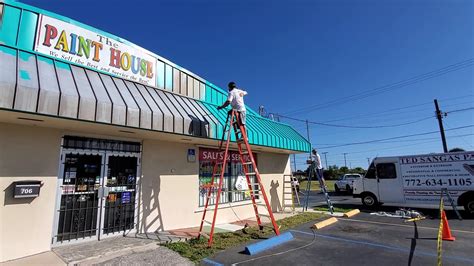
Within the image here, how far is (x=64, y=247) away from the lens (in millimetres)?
6277

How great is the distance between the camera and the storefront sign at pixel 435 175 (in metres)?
12.1

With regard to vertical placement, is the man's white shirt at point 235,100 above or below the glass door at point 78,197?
above

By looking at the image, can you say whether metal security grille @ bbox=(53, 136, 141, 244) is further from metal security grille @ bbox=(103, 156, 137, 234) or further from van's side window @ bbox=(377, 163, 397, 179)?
van's side window @ bbox=(377, 163, 397, 179)

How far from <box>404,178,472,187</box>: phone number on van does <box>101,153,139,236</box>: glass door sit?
13280 mm

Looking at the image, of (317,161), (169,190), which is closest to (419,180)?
(317,161)

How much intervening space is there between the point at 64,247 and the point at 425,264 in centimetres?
813

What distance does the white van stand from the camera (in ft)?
39.5

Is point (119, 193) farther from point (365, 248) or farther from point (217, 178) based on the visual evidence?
point (365, 248)

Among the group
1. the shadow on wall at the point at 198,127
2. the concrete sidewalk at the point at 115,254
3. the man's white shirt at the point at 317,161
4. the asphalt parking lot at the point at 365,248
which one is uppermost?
the shadow on wall at the point at 198,127

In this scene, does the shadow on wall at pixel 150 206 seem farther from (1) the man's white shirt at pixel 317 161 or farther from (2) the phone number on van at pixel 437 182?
(2) the phone number on van at pixel 437 182

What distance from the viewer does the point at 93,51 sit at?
6.92 meters

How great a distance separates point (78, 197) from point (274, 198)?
Result: 8.96m

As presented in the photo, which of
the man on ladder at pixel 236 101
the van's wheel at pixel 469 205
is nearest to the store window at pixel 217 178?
the man on ladder at pixel 236 101

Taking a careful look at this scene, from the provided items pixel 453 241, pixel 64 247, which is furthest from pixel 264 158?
pixel 64 247
